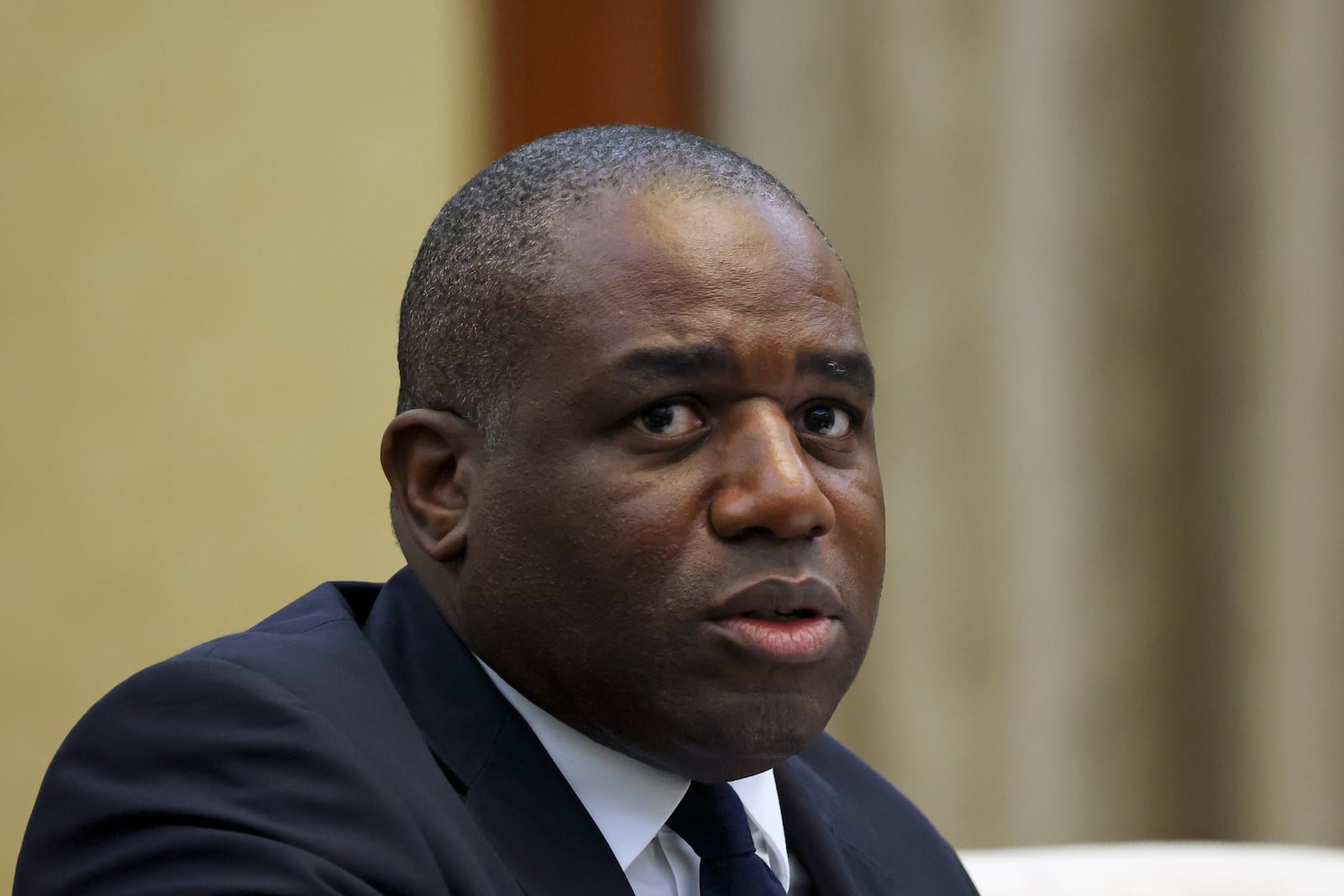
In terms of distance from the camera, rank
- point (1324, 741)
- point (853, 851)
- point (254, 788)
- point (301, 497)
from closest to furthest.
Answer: point (254, 788) → point (853, 851) → point (301, 497) → point (1324, 741)

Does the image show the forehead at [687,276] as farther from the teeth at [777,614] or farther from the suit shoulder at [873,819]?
the suit shoulder at [873,819]

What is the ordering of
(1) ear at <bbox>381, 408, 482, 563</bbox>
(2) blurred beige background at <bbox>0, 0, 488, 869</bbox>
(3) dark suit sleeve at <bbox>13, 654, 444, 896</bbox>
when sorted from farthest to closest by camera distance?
(2) blurred beige background at <bbox>0, 0, 488, 869</bbox>, (1) ear at <bbox>381, 408, 482, 563</bbox>, (3) dark suit sleeve at <bbox>13, 654, 444, 896</bbox>

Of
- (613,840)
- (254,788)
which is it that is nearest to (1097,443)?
(613,840)

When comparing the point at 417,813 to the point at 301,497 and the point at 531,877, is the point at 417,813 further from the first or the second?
the point at 301,497

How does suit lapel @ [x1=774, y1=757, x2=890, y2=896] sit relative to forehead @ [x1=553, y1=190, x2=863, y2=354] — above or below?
below

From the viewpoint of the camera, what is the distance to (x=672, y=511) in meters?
1.48

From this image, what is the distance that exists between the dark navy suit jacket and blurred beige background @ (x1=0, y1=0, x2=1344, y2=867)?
1.93 metres

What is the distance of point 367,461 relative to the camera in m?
3.62

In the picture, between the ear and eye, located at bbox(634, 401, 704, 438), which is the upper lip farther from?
the ear

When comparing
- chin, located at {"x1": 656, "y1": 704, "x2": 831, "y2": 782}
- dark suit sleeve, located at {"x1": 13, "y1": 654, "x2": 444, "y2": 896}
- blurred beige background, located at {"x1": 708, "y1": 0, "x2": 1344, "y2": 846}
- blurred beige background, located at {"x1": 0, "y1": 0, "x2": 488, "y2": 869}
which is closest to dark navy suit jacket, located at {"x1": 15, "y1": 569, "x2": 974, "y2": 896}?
dark suit sleeve, located at {"x1": 13, "y1": 654, "x2": 444, "y2": 896}

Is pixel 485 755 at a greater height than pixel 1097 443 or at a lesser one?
greater

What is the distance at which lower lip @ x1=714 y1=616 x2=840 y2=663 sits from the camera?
4.81ft

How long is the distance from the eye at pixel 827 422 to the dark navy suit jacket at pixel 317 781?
41 cm

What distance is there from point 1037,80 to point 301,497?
6.77 feet
